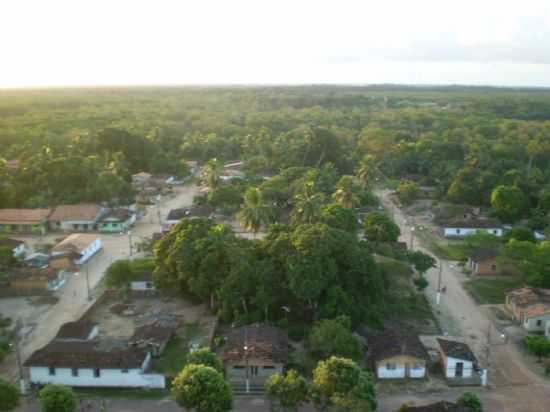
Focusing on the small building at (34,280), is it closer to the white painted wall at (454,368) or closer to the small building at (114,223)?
the small building at (114,223)

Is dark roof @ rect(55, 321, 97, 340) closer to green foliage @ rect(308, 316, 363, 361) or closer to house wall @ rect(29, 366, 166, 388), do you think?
house wall @ rect(29, 366, 166, 388)

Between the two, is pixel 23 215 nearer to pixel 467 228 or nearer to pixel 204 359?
pixel 204 359

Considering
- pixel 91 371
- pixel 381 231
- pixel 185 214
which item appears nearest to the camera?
pixel 91 371

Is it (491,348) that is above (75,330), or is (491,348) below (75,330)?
below

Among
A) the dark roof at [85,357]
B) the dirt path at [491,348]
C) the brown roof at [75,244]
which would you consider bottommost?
the dirt path at [491,348]

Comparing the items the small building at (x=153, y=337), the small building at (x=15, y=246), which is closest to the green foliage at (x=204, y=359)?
the small building at (x=153, y=337)

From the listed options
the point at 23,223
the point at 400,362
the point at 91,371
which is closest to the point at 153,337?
the point at 91,371

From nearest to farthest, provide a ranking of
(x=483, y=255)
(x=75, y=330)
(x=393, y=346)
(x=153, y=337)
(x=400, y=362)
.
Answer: (x=400, y=362)
(x=393, y=346)
(x=153, y=337)
(x=75, y=330)
(x=483, y=255)
